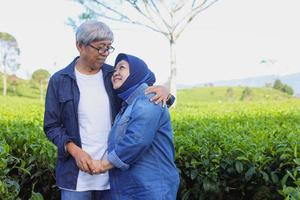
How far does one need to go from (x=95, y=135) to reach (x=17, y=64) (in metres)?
47.6

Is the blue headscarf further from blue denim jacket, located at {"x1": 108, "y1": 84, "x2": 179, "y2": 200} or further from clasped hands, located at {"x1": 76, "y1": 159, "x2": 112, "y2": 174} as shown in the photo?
clasped hands, located at {"x1": 76, "y1": 159, "x2": 112, "y2": 174}

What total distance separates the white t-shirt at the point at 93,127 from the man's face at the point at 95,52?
0.13m

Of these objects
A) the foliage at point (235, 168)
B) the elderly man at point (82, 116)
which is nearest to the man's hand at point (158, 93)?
the elderly man at point (82, 116)

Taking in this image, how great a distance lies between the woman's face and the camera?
249 cm

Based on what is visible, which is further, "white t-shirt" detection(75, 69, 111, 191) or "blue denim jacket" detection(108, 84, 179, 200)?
"white t-shirt" detection(75, 69, 111, 191)

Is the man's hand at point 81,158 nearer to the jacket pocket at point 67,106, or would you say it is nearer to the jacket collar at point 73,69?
the jacket pocket at point 67,106

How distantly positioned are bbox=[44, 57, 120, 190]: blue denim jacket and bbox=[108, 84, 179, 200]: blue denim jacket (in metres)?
0.20

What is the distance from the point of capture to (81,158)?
2.49 meters

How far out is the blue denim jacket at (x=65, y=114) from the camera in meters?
2.61

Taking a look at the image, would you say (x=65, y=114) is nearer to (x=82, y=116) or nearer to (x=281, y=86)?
(x=82, y=116)

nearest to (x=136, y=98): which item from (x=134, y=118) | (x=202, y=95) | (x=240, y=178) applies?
(x=134, y=118)

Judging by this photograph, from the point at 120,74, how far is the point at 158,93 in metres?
0.22

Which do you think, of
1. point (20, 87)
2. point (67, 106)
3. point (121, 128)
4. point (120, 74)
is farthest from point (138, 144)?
point (20, 87)

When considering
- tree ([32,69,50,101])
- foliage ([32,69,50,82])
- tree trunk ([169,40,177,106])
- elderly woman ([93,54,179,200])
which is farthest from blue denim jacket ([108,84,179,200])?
foliage ([32,69,50,82])
